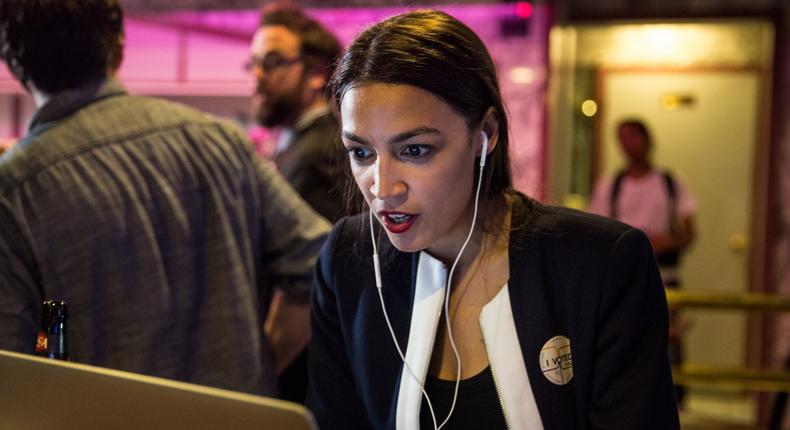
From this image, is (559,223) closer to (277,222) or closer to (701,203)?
(277,222)

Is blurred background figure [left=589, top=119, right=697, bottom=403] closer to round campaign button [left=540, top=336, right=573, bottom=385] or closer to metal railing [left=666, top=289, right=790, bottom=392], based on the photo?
metal railing [left=666, top=289, right=790, bottom=392]

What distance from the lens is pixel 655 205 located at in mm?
4816

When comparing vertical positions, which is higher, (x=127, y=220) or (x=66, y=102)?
(x=66, y=102)

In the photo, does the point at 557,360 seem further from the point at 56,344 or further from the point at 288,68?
the point at 288,68

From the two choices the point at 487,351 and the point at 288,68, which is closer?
the point at 487,351

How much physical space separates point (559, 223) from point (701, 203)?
4663mm

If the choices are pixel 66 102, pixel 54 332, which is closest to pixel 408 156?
pixel 54 332

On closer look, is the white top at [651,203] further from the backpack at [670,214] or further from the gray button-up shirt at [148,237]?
the gray button-up shirt at [148,237]

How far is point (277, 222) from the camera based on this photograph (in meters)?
1.79

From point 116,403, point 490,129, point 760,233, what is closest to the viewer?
point 116,403

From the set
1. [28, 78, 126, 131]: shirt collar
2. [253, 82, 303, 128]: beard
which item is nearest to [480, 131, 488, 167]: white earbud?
[28, 78, 126, 131]: shirt collar

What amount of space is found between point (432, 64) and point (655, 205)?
3822 mm

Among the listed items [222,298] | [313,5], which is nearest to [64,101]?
[222,298]

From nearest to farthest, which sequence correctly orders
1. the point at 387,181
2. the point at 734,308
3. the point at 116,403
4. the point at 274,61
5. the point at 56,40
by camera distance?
the point at 116,403, the point at 387,181, the point at 56,40, the point at 734,308, the point at 274,61
